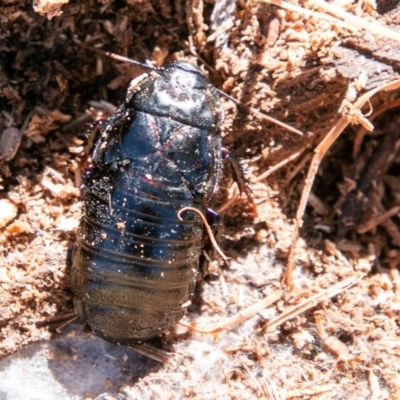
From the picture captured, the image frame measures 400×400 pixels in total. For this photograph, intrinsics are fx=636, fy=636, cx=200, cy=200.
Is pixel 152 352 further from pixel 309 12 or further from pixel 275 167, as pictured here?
pixel 309 12

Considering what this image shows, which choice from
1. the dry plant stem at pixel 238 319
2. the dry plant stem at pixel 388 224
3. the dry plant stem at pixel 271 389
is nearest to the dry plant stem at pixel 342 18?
the dry plant stem at pixel 388 224

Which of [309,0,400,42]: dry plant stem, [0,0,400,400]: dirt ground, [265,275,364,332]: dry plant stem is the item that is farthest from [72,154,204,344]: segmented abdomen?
[309,0,400,42]: dry plant stem

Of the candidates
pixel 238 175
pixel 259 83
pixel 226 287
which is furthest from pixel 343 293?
pixel 259 83

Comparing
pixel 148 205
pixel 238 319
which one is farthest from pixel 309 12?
pixel 238 319

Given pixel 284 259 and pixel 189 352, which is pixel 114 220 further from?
pixel 284 259

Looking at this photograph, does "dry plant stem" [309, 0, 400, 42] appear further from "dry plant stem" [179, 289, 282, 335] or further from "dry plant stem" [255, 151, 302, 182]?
"dry plant stem" [179, 289, 282, 335]

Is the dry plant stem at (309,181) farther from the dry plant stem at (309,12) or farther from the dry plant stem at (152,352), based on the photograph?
the dry plant stem at (152,352)
